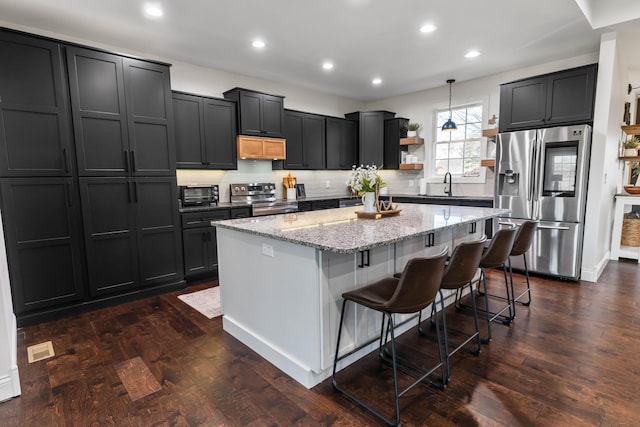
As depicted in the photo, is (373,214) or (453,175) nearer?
(373,214)

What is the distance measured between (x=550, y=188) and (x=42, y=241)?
5.49m

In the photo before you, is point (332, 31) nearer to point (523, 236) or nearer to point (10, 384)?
point (523, 236)

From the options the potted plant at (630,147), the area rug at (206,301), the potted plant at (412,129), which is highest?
the potted plant at (412,129)

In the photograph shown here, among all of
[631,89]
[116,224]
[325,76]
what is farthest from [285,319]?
[631,89]

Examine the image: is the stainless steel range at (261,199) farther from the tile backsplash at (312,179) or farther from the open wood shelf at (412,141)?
the open wood shelf at (412,141)

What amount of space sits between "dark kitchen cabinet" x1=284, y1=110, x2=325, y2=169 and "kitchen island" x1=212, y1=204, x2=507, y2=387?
9.73ft

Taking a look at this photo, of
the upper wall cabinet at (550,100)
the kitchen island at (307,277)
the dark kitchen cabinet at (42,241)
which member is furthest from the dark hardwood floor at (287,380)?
the upper wall cabinet at (550,100)

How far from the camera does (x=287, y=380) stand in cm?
213

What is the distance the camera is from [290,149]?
18.0 ft

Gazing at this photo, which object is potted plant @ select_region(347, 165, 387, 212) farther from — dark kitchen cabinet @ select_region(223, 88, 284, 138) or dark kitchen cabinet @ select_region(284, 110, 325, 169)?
dark kitchen cabinet @ select_region(284, 110, 325, 169)

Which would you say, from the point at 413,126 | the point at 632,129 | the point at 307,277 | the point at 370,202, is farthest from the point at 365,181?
the point at 632,129

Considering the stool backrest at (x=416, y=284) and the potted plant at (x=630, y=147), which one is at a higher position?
the potted plant at (x=630, y=147)

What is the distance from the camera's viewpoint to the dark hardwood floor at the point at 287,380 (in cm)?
179

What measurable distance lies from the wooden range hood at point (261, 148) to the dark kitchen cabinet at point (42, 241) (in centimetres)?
213
